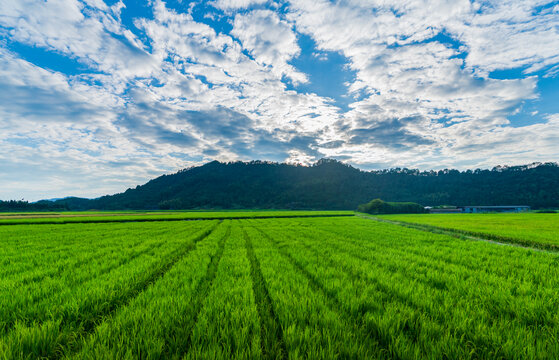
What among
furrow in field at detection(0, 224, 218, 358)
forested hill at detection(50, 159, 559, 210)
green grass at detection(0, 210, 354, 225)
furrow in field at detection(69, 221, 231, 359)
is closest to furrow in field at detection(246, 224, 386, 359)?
furrow in field at detection(69, 221, 231, 359)

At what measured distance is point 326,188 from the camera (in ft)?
406

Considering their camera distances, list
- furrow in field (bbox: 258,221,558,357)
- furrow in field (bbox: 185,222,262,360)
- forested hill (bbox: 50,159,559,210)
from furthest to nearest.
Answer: forested hill (bbox: 50,159,559,210) < furrow in field (bbox: 258,221,558,357) < furrow in field (bbox: 185,222,262,360)

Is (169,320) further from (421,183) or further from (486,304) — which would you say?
(421,183)

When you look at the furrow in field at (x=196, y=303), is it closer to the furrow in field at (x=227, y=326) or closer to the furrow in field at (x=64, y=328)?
the furrow in field at (x=227, y=326)

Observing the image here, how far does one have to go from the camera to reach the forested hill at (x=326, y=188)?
306 feet

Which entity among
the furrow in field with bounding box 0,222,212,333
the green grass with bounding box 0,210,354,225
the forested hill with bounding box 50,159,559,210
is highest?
the forested hill with bounding box 50,159,559,210

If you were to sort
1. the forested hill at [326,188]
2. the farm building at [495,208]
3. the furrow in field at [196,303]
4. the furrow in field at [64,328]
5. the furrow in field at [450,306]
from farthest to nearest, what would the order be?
the forested hill at [326,188], the farm building at [495,208], the furrow in field at [196,303], the furrow in field at [450,306], the furrow in field at [64,328]

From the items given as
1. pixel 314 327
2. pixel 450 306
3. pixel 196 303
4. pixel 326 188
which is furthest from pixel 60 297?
pixel 326 188

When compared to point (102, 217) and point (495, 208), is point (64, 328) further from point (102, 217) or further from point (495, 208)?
point (495, 208)

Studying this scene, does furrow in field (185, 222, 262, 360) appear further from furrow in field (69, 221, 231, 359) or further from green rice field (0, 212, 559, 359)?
furrow in field (69, 221, 231, 359)

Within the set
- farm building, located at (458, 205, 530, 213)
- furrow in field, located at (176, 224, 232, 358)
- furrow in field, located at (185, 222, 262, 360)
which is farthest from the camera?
farm building, located at (458, 205, 530, 213)

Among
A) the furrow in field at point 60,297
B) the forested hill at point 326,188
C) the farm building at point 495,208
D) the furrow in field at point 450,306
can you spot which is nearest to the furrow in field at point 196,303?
the furrow in field at point 60,297

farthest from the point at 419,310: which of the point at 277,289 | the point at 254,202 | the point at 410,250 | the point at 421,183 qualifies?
the point at 421,183

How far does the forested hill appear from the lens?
93375 mm
